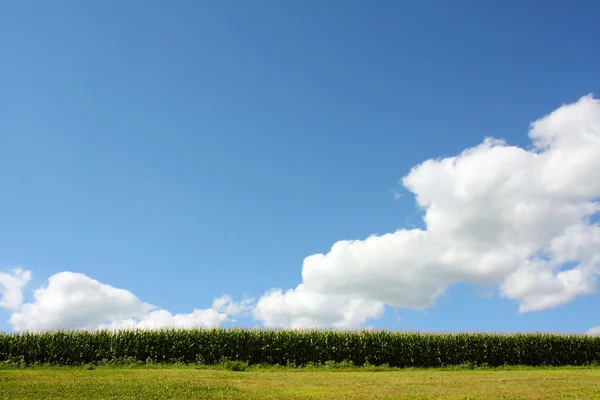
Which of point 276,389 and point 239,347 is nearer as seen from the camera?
point 276,389

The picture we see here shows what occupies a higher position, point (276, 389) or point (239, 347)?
point (239, 347)

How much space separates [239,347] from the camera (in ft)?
114

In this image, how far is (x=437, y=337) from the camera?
126 ft

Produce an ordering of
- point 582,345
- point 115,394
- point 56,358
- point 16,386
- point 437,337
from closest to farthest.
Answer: point 115,394 < point 16,386 < point 56,358 < point 437,337 < point 582,345

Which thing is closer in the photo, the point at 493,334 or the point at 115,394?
the point at 115,394

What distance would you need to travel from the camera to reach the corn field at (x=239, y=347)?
3381 cm

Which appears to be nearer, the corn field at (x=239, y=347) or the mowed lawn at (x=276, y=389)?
the mowed lawn at (x=276, y=389)

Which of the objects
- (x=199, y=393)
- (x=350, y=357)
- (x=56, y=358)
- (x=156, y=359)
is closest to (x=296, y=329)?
(x=350, y=357)

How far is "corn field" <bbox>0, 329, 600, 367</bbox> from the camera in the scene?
3381 centimetres

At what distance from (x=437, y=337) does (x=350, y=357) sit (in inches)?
298

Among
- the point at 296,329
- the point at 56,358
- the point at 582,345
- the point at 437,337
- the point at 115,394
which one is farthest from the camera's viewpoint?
the point at 582,345

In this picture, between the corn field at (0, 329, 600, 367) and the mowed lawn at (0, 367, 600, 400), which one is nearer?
the mowed lawn at (0, 367, 600, 400)

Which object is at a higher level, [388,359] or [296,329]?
[296,329]

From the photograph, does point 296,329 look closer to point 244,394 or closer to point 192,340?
point 192,340
